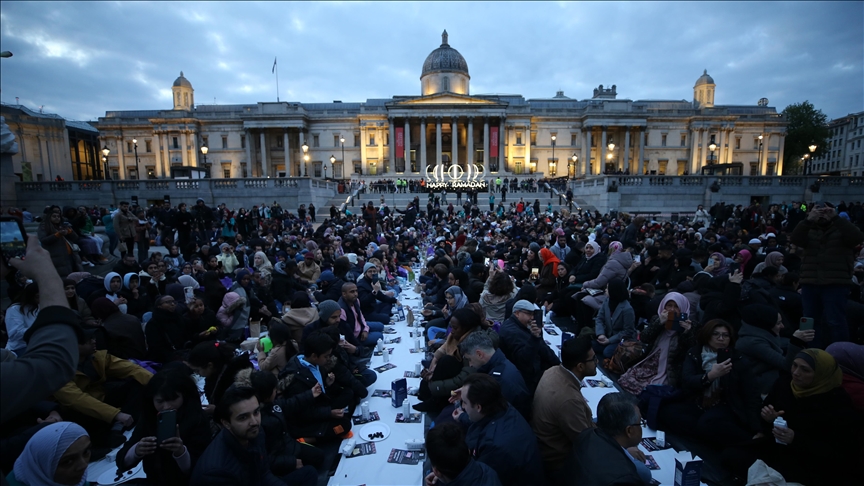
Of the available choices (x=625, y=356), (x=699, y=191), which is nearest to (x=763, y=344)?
(x=625, y=356)

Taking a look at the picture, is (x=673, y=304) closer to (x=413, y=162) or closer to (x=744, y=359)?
(x=744, y=359)

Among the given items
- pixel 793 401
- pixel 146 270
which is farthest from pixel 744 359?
pixel 146 270

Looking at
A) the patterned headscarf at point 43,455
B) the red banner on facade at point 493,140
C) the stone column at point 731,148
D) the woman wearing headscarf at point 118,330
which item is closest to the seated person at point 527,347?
the patterned headscarf at point 43,455

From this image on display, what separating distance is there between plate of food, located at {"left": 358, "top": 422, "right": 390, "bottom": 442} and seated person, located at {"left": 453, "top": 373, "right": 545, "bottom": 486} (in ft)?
6.06

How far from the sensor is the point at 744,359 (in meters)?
4.28

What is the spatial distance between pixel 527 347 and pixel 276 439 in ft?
8.86

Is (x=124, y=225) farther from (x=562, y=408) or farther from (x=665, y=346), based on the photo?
(x=665, y=346)

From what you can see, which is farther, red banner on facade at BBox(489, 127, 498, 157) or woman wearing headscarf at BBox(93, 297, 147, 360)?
red banner on facade at BBox(489, 127, 498, 157)

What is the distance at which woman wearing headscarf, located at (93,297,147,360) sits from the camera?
17.3 feet

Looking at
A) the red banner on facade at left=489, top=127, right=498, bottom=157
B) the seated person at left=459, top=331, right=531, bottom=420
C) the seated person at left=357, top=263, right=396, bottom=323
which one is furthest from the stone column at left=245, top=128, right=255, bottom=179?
the seated person at left=459, top=331, right=531, bottom=420

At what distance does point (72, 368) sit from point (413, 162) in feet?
185

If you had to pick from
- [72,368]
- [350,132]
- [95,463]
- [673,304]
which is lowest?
[95,463]

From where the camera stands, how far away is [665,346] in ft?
17.6

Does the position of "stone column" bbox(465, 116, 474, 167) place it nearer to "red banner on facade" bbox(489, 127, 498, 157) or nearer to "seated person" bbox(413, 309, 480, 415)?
"red banner on facade" bbox(489, 127, 498, 157)
